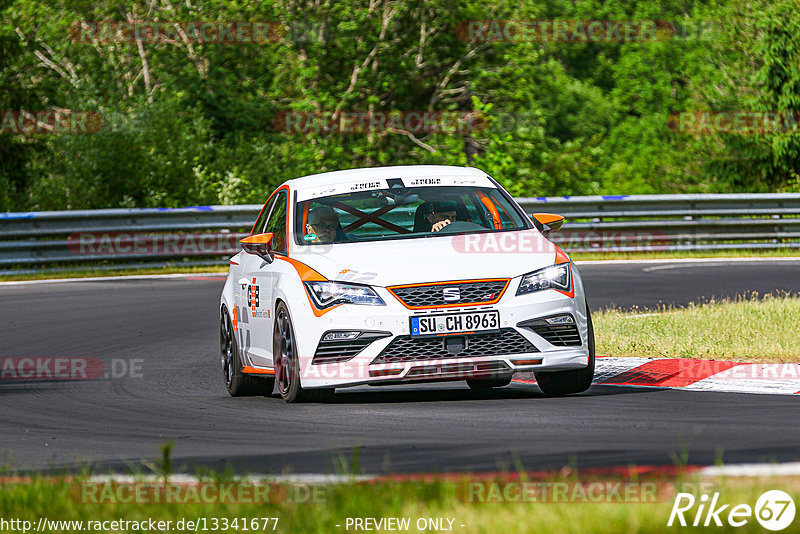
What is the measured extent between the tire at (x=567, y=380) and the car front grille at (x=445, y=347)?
0.62 meters

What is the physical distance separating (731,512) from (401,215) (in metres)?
5.89

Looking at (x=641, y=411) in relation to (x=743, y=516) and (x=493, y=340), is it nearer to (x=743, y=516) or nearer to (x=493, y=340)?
(x=493, y=340)

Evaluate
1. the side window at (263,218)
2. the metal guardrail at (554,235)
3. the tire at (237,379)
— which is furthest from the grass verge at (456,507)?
the metal guardrail at (554,235)

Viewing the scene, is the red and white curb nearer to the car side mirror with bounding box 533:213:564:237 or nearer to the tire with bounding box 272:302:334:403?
the car side mirror with bounding box 533:213:564:237

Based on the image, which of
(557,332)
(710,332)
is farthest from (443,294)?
(710,332)

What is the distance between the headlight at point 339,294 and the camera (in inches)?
360

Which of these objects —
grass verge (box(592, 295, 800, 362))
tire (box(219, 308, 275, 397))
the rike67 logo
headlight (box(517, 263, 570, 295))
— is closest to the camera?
the rike67 logo

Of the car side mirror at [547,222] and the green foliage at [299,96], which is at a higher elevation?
the car side mirror at [547,222]

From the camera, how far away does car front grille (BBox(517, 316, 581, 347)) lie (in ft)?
30.1

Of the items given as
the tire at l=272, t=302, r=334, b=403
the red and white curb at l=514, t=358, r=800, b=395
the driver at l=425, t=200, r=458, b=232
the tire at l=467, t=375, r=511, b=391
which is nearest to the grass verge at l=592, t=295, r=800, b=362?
the red and white curb at l=514, t=358, r=800, b=395

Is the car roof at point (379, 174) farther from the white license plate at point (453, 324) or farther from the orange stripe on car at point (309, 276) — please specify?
the white license plate at point (453, 324)

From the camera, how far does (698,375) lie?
10320 millimetres

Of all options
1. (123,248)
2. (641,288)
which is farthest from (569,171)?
(641,288)

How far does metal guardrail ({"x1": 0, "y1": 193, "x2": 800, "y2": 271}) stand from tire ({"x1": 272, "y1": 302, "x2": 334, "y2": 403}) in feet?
46.7
